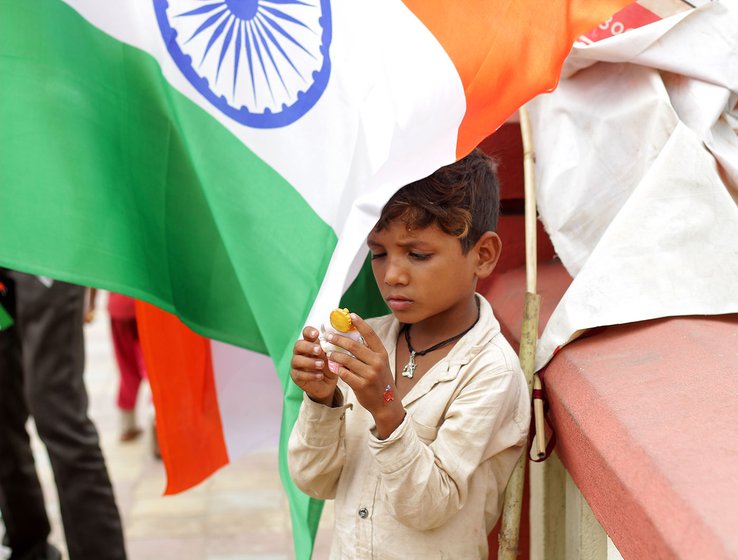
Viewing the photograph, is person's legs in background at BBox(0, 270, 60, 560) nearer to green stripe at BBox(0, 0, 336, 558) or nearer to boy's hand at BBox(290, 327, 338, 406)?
green stripe at BBox(0, 0, 336, 558)

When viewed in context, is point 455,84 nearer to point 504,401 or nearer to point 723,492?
point 504,401

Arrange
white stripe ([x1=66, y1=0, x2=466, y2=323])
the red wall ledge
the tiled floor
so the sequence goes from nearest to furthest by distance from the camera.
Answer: the red wall ledge
white stripe ([x1=66, y1=0, x2=466, y2=323])
the tiled floor

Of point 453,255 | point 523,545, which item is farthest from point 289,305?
point 523,545

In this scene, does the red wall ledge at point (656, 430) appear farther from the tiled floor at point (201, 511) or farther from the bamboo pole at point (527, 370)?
the tiled floor at point (201, 511)

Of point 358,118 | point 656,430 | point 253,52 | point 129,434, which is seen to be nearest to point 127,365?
point 129,434

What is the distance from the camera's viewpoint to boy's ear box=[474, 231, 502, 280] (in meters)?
2.16

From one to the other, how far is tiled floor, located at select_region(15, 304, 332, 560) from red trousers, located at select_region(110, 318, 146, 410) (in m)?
0.29

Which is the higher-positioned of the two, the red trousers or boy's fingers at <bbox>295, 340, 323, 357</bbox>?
boy's fingers at <bbox>295, 340, 323, 357</bbox>

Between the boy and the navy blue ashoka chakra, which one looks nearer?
the boy

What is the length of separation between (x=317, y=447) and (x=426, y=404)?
0.24 metres

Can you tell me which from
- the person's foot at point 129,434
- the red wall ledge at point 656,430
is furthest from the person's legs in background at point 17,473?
the red wall ledge at point 656,430

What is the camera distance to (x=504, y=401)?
6.66 feet

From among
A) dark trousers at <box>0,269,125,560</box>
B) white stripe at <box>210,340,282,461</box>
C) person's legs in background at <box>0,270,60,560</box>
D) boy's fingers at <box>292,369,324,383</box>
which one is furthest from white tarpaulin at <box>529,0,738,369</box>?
person's legs in background at <box>0,270,60,560</box>

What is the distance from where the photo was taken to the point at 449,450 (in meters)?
1.98
